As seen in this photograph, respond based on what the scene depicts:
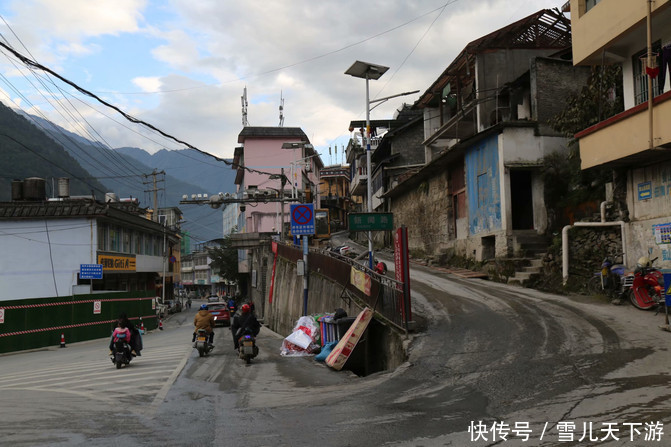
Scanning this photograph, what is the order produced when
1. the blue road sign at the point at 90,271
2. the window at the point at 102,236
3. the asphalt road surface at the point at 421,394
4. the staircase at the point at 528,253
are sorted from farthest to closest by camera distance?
the window at the point at 102,236
the blue road sign at the point at 90,271
the staircase at the point at 528,253
the asphalt road surface at the point at 421,394

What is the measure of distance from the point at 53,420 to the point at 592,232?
51.2 feet

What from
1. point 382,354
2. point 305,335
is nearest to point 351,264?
point 305,335

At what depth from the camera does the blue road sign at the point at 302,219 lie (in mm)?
19484

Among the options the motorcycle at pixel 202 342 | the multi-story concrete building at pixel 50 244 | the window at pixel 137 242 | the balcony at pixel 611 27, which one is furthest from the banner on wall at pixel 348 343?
the window at pixel 137 242

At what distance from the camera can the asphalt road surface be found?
5973 mm

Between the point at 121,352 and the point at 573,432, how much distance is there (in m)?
10.9

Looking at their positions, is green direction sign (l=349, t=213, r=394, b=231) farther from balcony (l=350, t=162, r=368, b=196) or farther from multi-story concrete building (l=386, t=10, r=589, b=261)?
balcony (l=350, t=162, r=368, b=196)

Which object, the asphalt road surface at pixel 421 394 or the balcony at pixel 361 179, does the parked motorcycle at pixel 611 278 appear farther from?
the balcony at pixel 361 179

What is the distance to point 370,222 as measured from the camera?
46.1ft

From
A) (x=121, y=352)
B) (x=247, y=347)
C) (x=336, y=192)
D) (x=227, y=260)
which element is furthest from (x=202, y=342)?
(x=336, y=192)

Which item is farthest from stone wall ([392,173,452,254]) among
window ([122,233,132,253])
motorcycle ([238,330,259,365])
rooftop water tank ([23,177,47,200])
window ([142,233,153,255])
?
rooftop water tank ([23,177,47,200])

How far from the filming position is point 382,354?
1270cm

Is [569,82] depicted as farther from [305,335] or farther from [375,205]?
[375,205]

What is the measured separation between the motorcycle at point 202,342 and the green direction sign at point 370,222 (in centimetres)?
500
